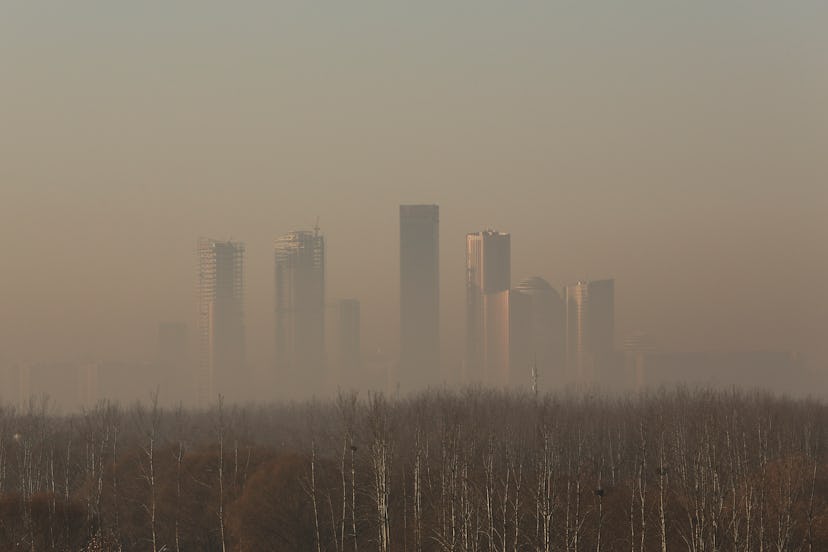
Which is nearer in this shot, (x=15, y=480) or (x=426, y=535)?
(x=426, y=535)

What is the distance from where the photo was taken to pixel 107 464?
62.3 meters

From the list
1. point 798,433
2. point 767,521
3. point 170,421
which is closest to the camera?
point 767,521

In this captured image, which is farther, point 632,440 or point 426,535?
point 632,440

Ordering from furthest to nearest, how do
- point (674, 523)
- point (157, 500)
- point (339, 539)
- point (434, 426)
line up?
point (434, 426) → point (157, 500) → point (339, 539) → point (674, 523)

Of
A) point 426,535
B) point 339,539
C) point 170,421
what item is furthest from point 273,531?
point 170,421

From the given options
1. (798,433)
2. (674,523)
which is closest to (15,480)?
(674,523)

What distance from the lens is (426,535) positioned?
46281mm

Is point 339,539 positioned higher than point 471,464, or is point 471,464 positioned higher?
point 471,464

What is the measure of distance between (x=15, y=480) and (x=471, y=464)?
32360mm

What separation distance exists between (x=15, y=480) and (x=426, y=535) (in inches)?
1240

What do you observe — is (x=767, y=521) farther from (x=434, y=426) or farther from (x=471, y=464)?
(x=434, y=426)

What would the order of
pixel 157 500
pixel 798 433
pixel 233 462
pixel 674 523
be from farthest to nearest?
pixel 798 433
pixel 233 462
pixel 157 500
pixel 674 523

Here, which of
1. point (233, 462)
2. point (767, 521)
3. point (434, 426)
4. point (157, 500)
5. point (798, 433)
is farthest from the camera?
point (434, 426)

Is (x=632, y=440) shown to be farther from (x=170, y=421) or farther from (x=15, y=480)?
(x=170, y=421)
